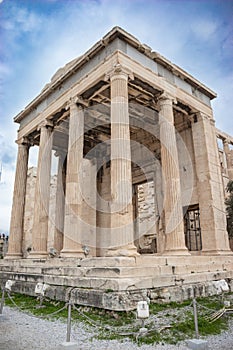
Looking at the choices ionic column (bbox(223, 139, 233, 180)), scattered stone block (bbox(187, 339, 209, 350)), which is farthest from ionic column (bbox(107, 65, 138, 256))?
ionic column (bbox(223, 139, 233, 180))

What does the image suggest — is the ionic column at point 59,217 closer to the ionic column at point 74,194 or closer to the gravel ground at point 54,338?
the ionic column at point 74,194

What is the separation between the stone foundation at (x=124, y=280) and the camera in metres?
6.21

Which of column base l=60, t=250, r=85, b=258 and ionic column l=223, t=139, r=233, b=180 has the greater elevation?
ionic column l=223, t=139, r=233, b=180

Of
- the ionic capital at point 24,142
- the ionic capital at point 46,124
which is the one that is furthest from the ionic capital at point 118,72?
the ionic capital at point 24,142

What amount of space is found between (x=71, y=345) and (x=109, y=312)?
77.6 inches

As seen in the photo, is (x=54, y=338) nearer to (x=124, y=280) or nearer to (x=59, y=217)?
(x=124, y=280)

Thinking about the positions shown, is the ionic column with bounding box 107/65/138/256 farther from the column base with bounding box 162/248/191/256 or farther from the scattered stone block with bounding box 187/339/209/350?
the scattered stone block with bounding box 187/339/209/350

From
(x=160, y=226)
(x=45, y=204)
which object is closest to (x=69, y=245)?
(x=45, y=204)

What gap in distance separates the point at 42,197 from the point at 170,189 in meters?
5.92

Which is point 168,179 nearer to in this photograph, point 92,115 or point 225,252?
point 225,252

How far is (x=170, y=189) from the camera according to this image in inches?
427

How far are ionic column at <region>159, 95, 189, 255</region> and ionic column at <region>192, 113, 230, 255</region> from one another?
2.26 m

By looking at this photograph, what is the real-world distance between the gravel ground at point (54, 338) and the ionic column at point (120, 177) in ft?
9.72

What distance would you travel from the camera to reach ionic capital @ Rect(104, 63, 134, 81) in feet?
32.9
